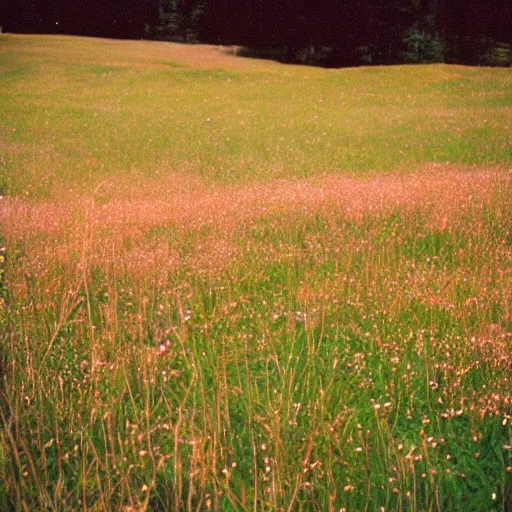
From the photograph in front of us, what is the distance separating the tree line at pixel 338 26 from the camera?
38656 mm

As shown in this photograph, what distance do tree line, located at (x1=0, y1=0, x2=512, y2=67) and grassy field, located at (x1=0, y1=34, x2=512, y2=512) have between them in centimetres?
2866

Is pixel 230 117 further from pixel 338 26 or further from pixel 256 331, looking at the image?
pixel 338 26

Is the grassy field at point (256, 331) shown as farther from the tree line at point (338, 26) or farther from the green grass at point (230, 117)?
the tree line at point (338, 26)

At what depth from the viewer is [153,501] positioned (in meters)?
2.50

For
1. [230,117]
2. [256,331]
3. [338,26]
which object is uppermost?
[338,26]

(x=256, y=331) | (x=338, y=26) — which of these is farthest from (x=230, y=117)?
(x=338, y=26)

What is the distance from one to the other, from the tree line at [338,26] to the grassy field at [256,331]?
28660 mm

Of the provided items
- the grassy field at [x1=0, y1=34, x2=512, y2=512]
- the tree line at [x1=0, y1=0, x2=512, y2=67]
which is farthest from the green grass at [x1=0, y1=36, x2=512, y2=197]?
the tree line at [x1=0, y1=0, x2=512, y2=67]

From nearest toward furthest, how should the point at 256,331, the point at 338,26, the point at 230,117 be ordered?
the point at 256,331 < the point at 230,117 < the point at 338,26

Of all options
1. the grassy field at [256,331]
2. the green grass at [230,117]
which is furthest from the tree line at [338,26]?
the grassy field at [256,331]

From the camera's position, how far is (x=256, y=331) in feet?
13.3

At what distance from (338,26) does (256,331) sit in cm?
3887

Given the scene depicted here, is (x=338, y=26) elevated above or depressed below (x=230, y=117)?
above

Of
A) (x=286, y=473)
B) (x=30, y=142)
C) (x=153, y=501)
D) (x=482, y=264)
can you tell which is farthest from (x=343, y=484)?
(x=30, y=142)
